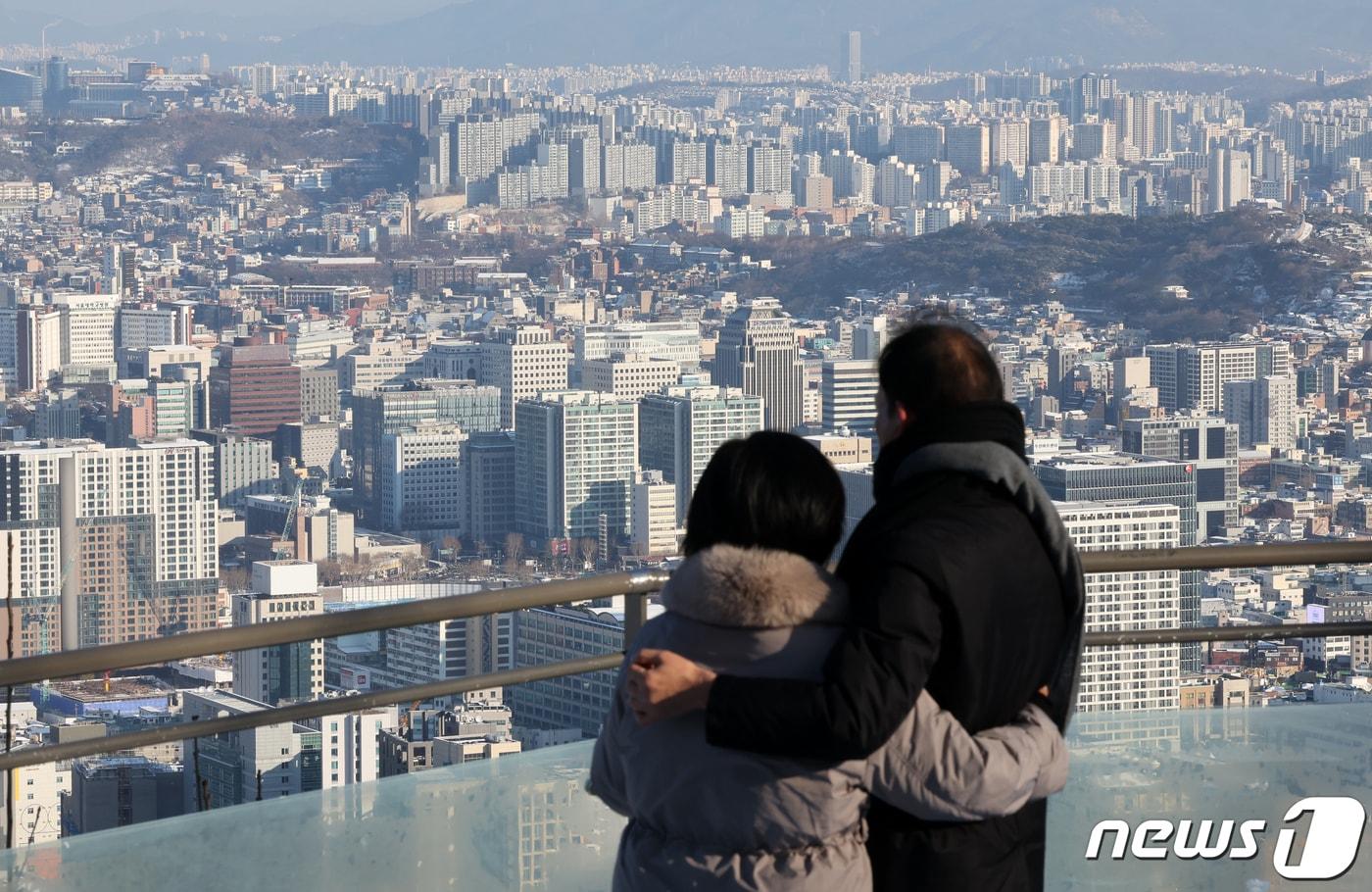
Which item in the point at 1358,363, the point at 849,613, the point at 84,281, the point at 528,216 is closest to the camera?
the point at 849,613

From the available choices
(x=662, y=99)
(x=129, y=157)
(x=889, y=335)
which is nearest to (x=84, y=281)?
(x=129, y=157)

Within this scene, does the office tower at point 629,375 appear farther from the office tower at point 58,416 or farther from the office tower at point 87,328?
the office tower at point 87,328

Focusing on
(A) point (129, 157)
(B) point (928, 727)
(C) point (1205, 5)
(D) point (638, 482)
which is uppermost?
(C) point (1205, 5)

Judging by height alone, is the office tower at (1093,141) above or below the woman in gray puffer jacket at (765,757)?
above

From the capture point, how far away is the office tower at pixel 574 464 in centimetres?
1958

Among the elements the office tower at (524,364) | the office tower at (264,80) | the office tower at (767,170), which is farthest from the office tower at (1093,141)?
the office tower at (524,364)

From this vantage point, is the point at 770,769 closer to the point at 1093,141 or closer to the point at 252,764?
the point at 252,764

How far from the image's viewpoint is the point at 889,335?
33.6 inches

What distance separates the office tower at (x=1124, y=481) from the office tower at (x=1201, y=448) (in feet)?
1.38

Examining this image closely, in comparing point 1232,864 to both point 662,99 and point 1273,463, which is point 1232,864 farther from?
point 662,99

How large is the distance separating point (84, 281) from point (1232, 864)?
34.9 meters

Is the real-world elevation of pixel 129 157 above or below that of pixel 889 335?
above

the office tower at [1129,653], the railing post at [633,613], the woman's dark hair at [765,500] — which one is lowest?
the office tower at [1129,653]

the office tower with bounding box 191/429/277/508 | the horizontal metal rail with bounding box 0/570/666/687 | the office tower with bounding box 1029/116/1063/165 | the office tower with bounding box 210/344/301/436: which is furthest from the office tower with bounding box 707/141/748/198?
the horizontal metal rail with bounding box 0/570/666/687
